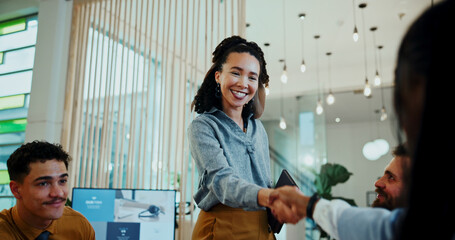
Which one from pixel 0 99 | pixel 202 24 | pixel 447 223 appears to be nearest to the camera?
pixel 447 223

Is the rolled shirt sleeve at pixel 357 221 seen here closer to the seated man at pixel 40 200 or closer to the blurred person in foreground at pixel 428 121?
the blurred person in foreground at pixel 428 121

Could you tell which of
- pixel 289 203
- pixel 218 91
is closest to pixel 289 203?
pixel 289 203

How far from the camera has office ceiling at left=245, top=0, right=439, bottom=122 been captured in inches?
203

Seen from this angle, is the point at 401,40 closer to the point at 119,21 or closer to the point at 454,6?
the point at 454,6

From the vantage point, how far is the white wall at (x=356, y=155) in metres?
7.71

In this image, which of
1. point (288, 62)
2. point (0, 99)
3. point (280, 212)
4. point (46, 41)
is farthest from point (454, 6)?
point (288, 62)

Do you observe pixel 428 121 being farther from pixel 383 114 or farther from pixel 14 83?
pixel 383 114

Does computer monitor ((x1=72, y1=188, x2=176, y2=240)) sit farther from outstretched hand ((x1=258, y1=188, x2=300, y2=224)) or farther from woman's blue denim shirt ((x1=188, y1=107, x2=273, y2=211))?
outstretched hand ((x1=258, y1=188, x2=300, y2=224))

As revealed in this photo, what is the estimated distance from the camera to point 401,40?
617 mm

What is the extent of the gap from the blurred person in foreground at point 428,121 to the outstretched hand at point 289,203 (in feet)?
0.88

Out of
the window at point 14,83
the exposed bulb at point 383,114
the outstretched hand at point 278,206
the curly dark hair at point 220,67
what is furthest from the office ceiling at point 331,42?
the outstretched hand at point 278,206

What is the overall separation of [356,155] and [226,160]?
7259 millimetres

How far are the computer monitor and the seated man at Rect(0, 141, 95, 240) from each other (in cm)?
76

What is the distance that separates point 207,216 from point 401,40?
81 centimetres
